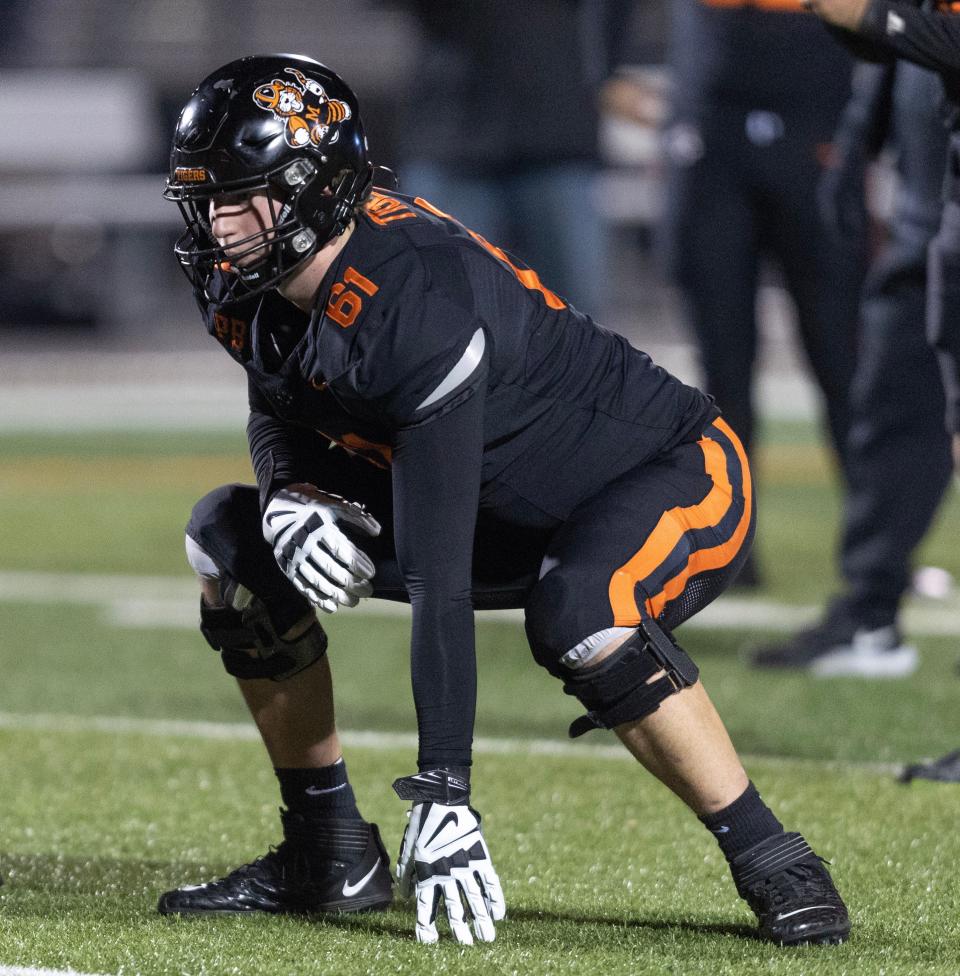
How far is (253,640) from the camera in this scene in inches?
118

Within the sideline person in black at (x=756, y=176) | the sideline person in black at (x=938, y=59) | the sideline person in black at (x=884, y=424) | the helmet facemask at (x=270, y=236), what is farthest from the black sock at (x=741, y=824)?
the sideline person in black at (x=756, y=176)

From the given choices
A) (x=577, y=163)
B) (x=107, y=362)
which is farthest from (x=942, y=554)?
(x=107, y=362)

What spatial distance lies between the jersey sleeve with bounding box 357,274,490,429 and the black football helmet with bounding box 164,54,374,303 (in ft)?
0.66

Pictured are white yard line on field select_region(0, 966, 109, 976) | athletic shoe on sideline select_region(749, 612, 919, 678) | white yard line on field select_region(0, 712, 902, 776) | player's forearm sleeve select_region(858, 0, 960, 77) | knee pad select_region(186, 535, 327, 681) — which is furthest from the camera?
athletic shoe on sideline select_region(749, 612, 919, 678)

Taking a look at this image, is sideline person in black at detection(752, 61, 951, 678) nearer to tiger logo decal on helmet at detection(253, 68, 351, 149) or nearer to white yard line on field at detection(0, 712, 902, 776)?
white yard line on field at detection(0, 712, 902, 776)

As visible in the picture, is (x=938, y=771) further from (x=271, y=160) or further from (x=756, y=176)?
(x=756, y=176)

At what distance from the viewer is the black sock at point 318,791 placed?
3082 mm

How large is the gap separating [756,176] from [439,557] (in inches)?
134

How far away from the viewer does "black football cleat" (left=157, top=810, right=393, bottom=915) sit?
300cm

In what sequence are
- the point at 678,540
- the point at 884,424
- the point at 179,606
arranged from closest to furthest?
1. the point at 678,540
2. the point at 884,424
3. the point at 179,606

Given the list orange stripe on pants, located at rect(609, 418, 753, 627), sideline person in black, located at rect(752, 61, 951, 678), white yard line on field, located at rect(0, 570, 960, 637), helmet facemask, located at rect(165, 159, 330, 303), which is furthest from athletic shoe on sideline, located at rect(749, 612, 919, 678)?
helmet facemask, located at rect(165, 159, 330, 303)

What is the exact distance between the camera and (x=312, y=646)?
3.05m

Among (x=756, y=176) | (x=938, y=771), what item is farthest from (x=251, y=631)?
(x=756, y=176)

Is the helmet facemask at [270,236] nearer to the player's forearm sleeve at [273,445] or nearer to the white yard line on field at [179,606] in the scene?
the player's forearm sleeve at [273,445]
